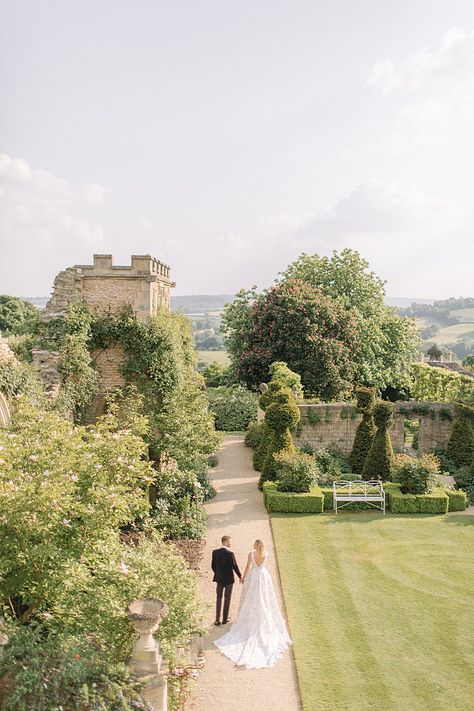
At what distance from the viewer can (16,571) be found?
8.07m

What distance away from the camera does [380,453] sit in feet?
63.2

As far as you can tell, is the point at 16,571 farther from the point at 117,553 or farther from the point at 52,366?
the point at 52,366

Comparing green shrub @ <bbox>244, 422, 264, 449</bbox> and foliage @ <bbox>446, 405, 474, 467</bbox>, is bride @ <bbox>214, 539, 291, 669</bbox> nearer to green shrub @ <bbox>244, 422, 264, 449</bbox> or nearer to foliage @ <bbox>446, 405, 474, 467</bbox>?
green shrub @ <bbox>244, 422, 264, 449</bbox>

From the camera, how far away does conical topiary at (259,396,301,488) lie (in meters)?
18.9

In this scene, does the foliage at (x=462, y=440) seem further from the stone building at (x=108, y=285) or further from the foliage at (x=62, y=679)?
the foliage at (x=62, y=679)

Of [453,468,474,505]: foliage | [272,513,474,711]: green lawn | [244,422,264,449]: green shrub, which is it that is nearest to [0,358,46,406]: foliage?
[272,513,474,711]: green lawn

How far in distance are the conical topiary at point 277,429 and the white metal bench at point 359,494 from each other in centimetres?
207

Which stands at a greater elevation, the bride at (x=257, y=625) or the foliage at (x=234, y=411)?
the foliage at (x=234, y=411)

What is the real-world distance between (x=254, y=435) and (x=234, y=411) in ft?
19.4

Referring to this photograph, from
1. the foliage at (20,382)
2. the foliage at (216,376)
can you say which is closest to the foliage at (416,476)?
the foliage at (20,382)

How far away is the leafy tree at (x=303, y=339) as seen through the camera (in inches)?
1160

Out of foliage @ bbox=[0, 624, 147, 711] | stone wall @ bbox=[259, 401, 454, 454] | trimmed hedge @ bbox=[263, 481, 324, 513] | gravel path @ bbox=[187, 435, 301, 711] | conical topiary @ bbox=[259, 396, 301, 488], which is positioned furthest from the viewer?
stone wall @ bbox=[259, 401, 454, 454]

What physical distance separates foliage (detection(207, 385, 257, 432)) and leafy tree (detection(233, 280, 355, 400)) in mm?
1610

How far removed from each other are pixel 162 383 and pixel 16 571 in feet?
33.2
